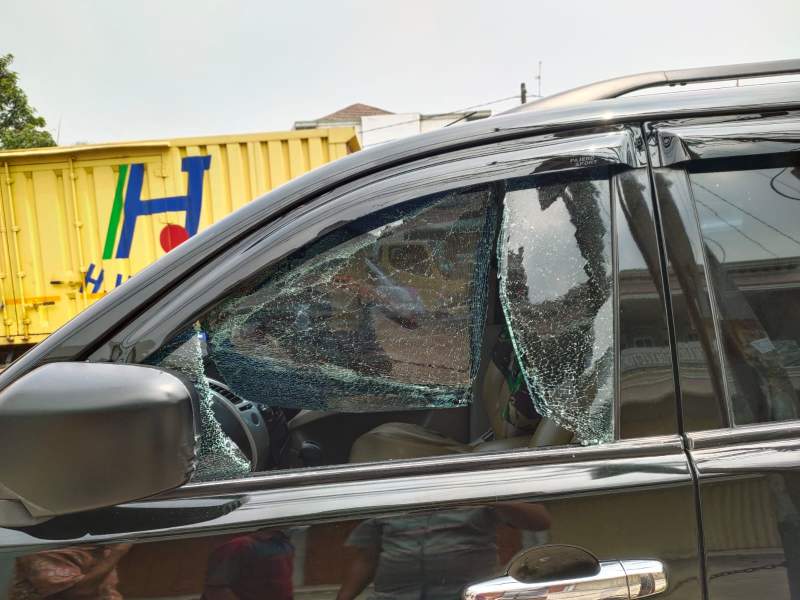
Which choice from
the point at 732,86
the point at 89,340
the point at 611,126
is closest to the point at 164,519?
the point at 89,340

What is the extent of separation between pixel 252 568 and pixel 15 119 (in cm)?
1991

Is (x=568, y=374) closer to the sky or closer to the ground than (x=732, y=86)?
closer to the ground

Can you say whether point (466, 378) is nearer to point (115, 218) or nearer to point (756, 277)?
point (756, 277)

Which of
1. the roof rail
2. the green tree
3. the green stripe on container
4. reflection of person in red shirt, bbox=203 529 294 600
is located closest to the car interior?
reflection of person in red shirt, bbox=203 529 294 600

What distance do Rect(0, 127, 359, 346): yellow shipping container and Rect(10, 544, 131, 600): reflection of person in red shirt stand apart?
6883 millimetres

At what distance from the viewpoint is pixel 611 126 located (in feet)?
3.68

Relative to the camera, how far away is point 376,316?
3.85ft

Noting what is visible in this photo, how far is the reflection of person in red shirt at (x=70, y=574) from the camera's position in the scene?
94 cm

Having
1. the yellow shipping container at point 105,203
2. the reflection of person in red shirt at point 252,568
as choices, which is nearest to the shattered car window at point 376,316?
the reflection of person in red shirt at point 252,568

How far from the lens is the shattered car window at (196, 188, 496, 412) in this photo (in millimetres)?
1136

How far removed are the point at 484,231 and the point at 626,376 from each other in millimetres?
381

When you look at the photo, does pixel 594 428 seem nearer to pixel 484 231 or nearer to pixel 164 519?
pixel 484 231

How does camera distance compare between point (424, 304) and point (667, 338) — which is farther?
point (424, 304)

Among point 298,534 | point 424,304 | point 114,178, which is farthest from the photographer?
point 114,178
